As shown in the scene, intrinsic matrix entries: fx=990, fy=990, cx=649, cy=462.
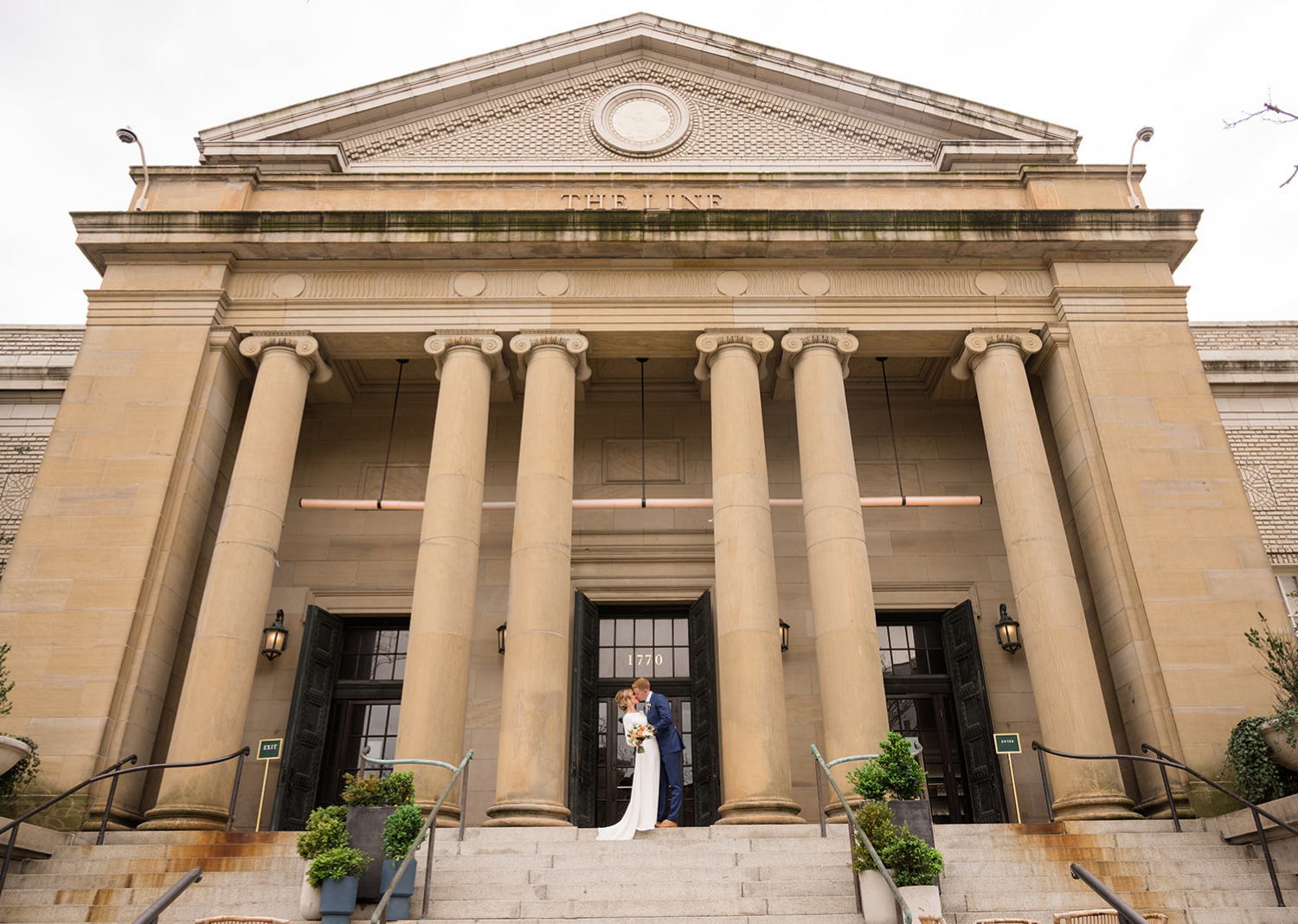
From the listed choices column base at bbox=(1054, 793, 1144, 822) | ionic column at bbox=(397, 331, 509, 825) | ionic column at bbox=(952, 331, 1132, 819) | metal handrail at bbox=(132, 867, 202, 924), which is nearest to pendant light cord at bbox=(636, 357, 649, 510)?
ionic column at bbox=(397, 331, 509, 825)

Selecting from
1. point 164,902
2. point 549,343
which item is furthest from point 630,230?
point 164,902

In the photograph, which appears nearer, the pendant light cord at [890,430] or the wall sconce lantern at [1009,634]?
the wall sconce lantern at [1009,634]

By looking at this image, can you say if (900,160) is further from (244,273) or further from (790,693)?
(244,273)

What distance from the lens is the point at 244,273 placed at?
15.2 metres

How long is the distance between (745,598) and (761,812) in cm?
262

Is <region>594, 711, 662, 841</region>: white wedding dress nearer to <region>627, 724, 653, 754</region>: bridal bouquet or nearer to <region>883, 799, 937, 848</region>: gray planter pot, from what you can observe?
<region>627, 724, 653, 754</region>: bridal bouquet

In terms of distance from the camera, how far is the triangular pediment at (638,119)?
16.8 meters

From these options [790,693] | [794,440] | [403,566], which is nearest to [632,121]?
[794,440]

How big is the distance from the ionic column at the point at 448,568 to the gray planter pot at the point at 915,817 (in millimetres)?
5294

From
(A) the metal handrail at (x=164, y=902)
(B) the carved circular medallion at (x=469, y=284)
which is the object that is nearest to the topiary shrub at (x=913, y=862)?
(A) the metal handrail at (x=164, y=902)

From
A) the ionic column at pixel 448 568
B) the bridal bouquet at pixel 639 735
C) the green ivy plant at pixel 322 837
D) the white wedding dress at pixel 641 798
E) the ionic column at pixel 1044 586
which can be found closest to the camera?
the green ivy plant at pixel 322 837

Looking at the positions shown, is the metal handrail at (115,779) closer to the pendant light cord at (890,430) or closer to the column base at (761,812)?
the column base at (761,812)

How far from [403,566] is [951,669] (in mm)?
8855

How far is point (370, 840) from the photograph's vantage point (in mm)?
8289
